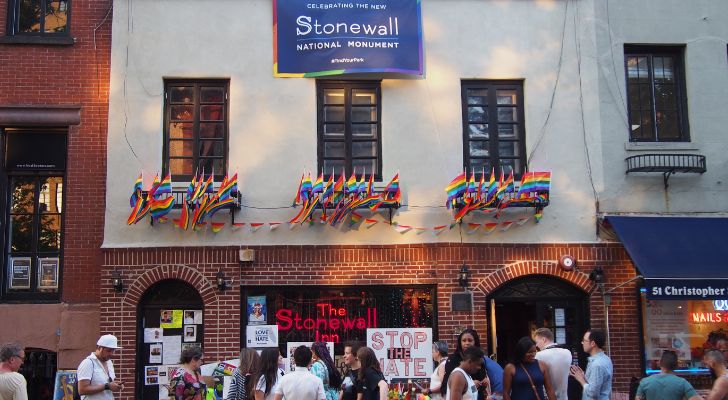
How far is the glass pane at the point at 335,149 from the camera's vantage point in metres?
13.4

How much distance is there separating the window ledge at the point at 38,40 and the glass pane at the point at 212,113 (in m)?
2.47

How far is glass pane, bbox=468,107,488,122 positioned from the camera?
1362 cm

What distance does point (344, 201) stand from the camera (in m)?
12.8

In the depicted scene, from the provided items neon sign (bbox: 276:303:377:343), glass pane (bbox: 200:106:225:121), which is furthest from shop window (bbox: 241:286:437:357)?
glass pane (bbox: 200:106:225:121)

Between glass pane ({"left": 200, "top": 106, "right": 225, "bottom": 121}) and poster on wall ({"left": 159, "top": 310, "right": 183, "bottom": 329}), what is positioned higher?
glass pane ({"left": 200, "top": 106, "right": 225, "bottom": 121})

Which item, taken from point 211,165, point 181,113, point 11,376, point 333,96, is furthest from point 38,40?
point 11,376

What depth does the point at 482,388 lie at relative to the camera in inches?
349

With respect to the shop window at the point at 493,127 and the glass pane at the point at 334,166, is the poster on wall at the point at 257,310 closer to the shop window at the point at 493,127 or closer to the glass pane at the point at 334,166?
the glass pane at the point at 334,166

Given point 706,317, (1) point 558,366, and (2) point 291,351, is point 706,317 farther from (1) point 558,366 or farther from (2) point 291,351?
(2) point 291,351

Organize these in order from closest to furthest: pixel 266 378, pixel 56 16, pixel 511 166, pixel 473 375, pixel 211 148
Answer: pixel 266 378
pixel 473 375
pixel 211 148
pixel 511 166
pixel 56 16

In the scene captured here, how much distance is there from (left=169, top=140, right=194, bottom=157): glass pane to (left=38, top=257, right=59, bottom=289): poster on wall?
8.58ft

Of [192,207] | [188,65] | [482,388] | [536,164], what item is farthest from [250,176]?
[482,388]

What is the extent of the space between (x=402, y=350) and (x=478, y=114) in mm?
4149

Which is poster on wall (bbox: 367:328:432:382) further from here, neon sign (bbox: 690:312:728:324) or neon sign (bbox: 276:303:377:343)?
neon sign (bbox: 690:312:728:324)
